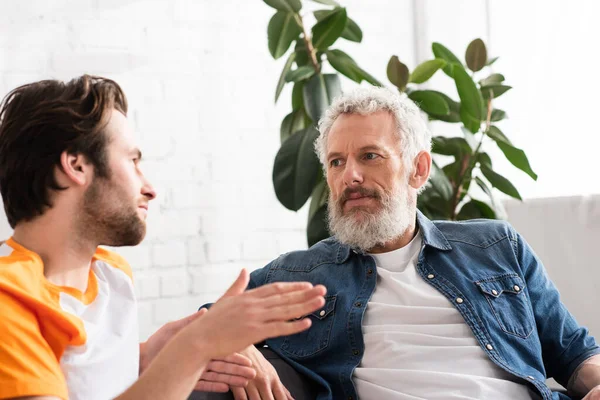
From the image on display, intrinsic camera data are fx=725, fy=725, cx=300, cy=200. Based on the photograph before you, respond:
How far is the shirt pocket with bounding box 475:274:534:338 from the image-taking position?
184cm

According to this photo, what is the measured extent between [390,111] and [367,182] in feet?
0.74

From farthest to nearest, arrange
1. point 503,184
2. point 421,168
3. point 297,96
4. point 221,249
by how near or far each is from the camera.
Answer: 1. point 221,249
2. point 297,96
3. point 503,184
4. point 421,168

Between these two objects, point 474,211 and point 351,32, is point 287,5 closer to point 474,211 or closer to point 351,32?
point 351,32

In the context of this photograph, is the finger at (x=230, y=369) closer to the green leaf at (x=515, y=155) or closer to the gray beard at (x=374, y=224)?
the gray beard at (x=374, y=224)

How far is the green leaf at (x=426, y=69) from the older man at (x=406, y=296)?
1.90 ft

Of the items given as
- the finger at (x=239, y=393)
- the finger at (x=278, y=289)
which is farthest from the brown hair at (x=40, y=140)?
the finger at (x=239, y=393)

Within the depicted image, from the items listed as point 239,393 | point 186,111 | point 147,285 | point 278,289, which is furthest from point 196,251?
point 278,289

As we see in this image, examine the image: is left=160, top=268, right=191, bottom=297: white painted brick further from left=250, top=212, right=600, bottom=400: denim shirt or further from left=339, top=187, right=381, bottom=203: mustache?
left=339, top=187, right=381, bottom=203: mustache

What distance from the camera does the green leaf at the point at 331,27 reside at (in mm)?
2582

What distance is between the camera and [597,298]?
2402 millimetres

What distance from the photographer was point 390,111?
207 centimetres

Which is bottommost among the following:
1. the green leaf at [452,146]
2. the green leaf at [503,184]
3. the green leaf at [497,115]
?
the green leaf at [503,184]

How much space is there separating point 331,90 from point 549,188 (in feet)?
3.39

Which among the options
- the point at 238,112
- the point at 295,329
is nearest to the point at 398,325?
the point at 295,329
